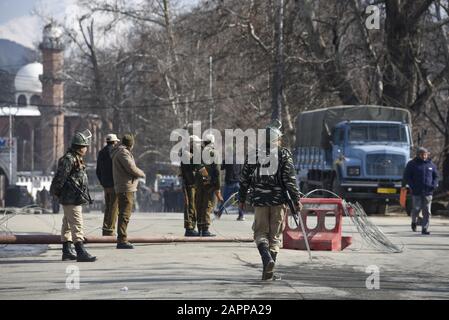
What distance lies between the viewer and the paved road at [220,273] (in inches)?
455

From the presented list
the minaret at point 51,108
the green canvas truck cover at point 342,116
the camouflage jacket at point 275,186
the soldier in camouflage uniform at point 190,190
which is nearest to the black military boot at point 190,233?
the soldier in camouflage uniform at point 190,190

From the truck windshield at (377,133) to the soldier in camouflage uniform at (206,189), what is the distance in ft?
51.1

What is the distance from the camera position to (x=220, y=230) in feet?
72.3

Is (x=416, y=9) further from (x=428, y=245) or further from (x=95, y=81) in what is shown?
(x=95, y=81)

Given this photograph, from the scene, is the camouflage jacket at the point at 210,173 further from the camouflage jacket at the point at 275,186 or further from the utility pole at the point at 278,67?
the utility pole at the point at 278,67

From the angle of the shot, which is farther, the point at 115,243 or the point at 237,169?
the point at 237,169

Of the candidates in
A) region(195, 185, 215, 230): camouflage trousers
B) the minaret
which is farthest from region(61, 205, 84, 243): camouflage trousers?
the minaret

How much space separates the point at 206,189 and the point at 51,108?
91586mm

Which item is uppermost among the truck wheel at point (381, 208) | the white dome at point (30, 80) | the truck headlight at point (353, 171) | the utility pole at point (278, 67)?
the white dome at point (30, 80)

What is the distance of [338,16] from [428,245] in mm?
22831

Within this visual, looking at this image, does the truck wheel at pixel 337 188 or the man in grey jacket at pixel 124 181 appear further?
the truck wheel at pixel 337 188

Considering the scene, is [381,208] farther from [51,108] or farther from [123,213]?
[51,108]

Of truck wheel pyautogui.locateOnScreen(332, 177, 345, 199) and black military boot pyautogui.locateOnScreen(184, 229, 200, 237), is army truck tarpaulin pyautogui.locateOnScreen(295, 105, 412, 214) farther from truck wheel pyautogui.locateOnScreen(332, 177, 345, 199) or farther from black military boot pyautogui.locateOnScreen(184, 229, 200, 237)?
black military boot pyautogui.locateOnScreen(184, 229, 200, 237)
